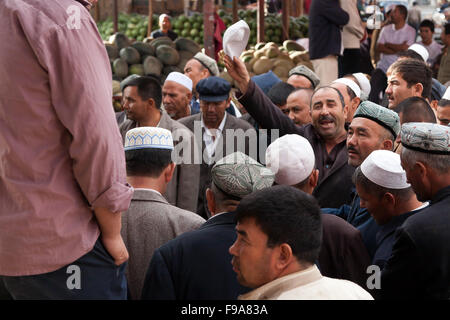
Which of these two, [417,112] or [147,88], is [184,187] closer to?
[147,88]

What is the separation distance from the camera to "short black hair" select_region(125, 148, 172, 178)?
2621 mm

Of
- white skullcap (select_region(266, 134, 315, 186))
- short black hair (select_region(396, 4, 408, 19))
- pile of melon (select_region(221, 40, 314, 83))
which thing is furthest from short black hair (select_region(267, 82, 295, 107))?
short black hair (select_region(396, 4, 408, 19))

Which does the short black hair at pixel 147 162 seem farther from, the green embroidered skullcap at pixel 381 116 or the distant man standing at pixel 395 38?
the distant man standing at pixel 395 38

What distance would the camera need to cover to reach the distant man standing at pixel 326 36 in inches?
285

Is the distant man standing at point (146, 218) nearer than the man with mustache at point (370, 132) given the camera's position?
Yes

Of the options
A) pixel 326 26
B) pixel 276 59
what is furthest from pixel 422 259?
pixel 276 59

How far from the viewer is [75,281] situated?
1950 mm

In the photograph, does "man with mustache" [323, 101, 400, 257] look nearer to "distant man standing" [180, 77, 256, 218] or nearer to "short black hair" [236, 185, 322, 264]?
"distant man standing" [180, 77, 256, 218]

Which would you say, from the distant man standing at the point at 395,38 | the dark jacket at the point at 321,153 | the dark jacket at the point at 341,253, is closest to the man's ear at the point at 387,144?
the dark jacket at the point at 321,153

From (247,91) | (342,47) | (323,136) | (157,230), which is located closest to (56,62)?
(157,230)

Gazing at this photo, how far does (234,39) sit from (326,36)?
4.02 metres

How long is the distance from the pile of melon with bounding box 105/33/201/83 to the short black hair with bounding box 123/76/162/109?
4425mm

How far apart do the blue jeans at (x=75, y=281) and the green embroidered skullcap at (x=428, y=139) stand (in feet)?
4.20
